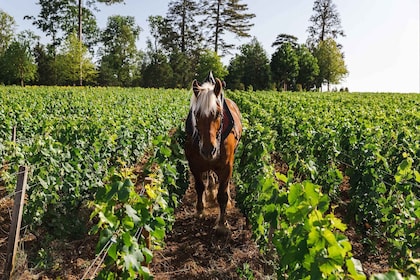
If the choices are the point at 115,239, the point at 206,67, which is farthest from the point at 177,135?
the point at 206,67

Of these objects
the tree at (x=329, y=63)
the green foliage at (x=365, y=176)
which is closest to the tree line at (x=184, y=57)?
the tree at (x=329, y=63)

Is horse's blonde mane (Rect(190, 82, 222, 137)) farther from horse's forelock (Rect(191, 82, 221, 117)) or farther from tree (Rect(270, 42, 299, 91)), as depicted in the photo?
tree (Rect(270, 42, 299, 91))

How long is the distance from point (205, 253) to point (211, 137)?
1.54 meters

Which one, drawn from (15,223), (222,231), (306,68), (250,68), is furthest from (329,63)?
(15,223)

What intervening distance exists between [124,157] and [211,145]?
2.96 m

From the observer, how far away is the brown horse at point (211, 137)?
484cm

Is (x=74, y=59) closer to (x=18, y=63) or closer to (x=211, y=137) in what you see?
(x=18, y=63)

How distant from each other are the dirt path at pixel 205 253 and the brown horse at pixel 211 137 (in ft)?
0.74

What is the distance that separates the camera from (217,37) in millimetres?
58125

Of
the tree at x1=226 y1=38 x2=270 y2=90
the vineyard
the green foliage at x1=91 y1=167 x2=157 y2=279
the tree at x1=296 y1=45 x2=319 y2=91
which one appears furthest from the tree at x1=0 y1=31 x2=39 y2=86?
the green foliage at x1=91 y1=167 x2=157 y2=279

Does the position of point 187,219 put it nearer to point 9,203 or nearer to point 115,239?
point 9,203

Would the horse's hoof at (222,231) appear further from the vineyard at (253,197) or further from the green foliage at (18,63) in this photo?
the green foliage at (18,63)

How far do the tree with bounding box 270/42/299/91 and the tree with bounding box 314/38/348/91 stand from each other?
6082 mm

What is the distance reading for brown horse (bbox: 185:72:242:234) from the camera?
4840 millimetres
